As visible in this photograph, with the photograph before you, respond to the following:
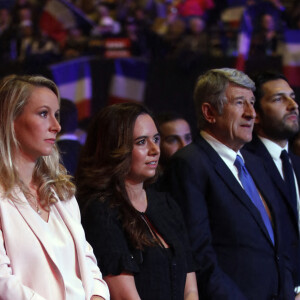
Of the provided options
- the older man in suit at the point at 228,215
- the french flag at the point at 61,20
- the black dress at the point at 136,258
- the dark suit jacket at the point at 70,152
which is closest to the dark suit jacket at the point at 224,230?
the older man in suit at the point at 228,215

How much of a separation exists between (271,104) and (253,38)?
486cm

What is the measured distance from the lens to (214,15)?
11328 mm

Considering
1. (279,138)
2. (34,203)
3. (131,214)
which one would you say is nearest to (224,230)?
(131,214)

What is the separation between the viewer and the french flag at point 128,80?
34.1 ft

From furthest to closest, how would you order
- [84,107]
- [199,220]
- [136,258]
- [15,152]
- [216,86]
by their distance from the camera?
[84,107] < [216,86] < [199,220] < [136,258] < [15,152]

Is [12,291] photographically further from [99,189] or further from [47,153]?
[99,189]

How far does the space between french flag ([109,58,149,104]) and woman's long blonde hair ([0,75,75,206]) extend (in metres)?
7.19

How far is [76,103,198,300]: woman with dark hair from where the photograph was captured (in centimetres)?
330

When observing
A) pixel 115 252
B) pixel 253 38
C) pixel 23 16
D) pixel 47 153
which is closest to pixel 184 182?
pixel 115 252

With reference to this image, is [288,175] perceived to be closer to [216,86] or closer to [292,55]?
[216,86]

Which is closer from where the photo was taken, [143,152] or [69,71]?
[143,152]

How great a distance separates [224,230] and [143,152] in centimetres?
64

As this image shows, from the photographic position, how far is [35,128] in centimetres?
299

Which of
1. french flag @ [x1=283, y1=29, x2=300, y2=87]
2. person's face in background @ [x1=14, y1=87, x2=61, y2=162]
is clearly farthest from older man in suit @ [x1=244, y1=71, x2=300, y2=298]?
french flag @ [x1=283, y1=29, x2=300, y2=87]
